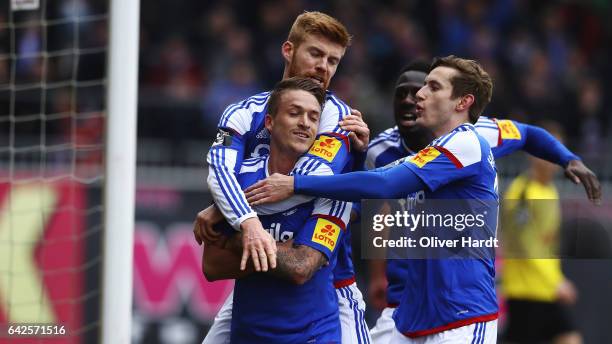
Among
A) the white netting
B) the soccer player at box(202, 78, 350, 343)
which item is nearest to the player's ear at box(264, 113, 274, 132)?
the soccer player at box(202, 78, 350, 343)

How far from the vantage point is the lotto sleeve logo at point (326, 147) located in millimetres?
5051

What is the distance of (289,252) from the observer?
4848 mm

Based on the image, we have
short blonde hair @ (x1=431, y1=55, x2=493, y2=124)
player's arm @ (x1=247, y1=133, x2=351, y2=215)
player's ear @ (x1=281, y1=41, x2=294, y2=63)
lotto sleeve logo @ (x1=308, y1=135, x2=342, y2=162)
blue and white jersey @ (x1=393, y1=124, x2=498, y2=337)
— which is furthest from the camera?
player's ear @ (x1=281, y1=41, x2=294, y2=63)

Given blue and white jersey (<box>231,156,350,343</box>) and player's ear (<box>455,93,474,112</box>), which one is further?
player's ear (<box>455,93,474,112</box>)

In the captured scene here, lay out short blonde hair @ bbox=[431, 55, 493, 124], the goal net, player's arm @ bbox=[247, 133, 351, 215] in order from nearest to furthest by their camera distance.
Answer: player's arm @ bbox=[247, 133, 351, 215] → short blonde hair @ bbox=[431, 55, 493, 124] → the goal net

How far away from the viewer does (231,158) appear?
5031mm

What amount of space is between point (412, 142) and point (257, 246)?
179cm

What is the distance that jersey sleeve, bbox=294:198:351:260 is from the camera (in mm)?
4904

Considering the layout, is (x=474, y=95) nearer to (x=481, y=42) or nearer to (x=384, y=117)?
(x=384, y=117)

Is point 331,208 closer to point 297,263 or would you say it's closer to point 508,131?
point 297,263

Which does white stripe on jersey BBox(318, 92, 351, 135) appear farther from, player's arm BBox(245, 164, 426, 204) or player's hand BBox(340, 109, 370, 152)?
player's arm BBox(245, 164, 426, 204)

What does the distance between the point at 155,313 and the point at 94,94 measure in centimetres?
251

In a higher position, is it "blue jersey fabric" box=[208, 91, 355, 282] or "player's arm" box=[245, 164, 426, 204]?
"blue jersey fabric" box=[208, 91, 355, 282]

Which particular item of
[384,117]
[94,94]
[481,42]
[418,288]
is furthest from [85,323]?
[481,42]
